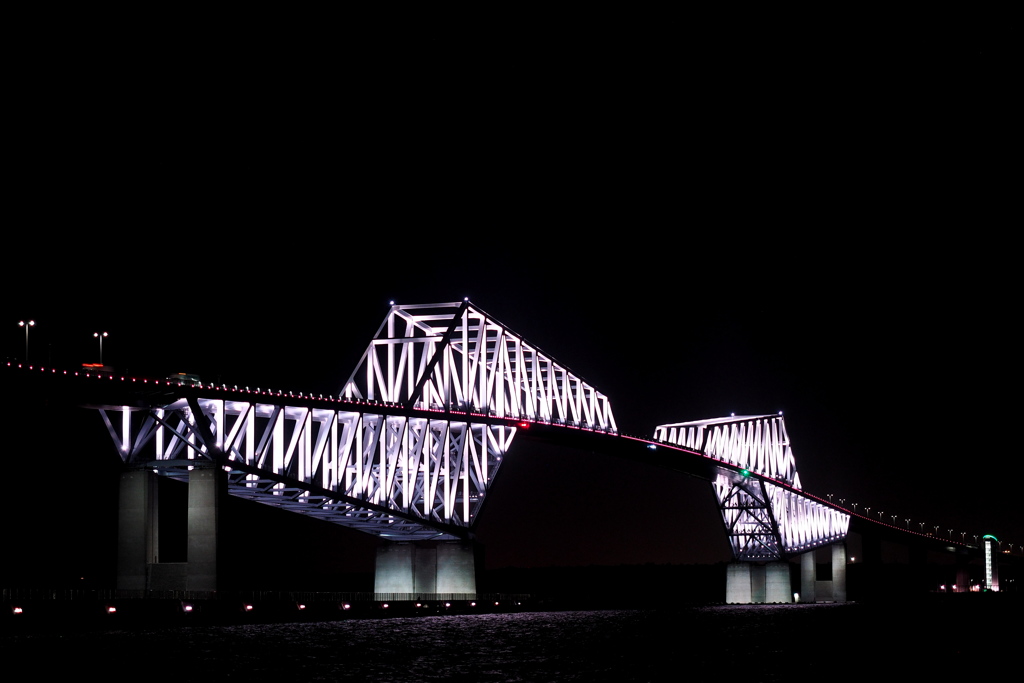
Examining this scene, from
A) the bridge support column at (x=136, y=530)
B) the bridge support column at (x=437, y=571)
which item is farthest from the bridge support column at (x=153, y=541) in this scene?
the bridge support column at (x=437, y=571)

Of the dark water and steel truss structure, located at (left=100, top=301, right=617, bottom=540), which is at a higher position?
steel truss structure, located at (left=100, top=301, right=617, bottom=540)

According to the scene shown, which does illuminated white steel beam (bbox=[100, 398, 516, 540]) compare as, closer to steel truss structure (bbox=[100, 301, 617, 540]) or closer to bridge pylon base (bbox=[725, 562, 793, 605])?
steel truss structure (bbox=[100, 301, 617, 540])

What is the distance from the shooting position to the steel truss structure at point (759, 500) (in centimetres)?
13338

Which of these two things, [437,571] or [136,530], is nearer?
[136,530]

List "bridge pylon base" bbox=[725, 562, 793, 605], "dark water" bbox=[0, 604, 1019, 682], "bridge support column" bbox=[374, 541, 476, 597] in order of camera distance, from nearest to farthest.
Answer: "dark water" bbox=[0, 604, 1019, 682], "bridge support column" bbox=[374, 541, 476, 597], "bridge pylon base" bbox=[725, 562, 793, 605]

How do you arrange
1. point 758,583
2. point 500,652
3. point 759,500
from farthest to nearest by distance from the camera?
point 758,583, point 759,500, point 500,652

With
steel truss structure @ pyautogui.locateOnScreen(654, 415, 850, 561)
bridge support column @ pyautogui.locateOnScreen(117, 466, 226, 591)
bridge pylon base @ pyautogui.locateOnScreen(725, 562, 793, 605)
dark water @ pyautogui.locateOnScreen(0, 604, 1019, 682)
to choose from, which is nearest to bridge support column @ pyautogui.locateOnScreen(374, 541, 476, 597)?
dark water @ pyautogui.locateOnScreen(0, 604, 1019, 682)

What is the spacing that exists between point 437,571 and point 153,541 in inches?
1331

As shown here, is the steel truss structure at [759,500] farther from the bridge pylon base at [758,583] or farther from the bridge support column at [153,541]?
the bridge support column at [153,541]

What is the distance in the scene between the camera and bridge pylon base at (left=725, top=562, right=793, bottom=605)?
13962 cm

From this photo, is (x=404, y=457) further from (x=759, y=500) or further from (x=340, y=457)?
(x=759, y=500)

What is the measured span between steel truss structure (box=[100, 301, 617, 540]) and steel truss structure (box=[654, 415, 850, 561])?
106 feet

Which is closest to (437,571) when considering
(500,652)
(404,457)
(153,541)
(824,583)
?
(404,457)

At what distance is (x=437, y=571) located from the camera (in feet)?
306
